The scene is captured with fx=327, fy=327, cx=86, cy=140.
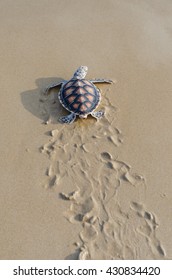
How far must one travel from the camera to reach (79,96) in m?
5.53

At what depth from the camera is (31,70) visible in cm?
638

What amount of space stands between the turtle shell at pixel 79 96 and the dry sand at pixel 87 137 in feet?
0.69

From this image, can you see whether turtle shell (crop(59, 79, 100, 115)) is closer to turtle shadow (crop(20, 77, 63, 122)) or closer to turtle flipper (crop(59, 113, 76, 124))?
turtle flipper (crop(59, 113, 76, 124))

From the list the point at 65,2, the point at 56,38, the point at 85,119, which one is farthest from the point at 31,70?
the point at 65,2

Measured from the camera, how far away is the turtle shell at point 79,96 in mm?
5488

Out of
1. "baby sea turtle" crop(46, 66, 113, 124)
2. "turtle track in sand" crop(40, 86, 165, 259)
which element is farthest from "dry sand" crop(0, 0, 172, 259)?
"baby sea turtle" crop(46, 66, 113, 124)

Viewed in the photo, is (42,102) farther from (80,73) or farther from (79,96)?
(80,73)

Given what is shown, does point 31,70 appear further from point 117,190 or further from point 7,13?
point 117,190

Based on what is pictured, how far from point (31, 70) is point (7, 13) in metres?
2.11

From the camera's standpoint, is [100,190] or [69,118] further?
[69,118]

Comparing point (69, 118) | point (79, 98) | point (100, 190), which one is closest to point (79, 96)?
point (79, 98)

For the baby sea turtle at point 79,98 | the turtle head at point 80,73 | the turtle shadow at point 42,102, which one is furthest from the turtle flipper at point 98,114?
the turtle head at point 80,73

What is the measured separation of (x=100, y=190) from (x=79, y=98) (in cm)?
167

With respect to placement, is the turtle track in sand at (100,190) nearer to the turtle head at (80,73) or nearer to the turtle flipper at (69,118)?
the turtle flipper at (69,118)
